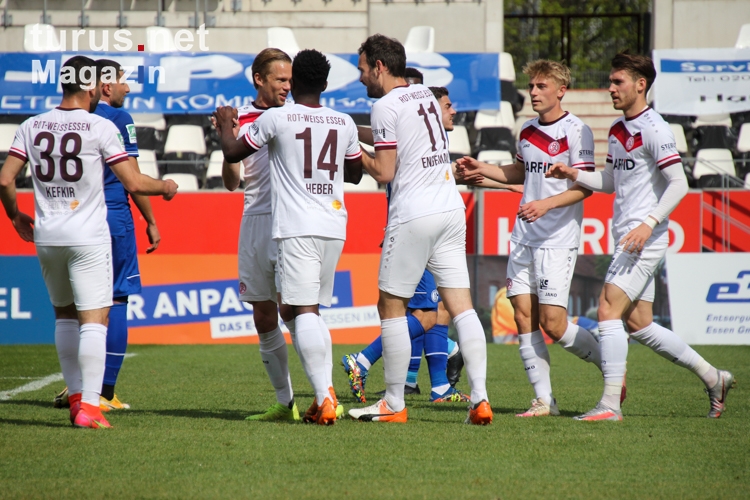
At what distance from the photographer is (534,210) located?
5453 millimetres

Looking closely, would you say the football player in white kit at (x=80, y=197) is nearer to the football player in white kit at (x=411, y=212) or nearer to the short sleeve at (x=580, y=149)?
the football player in white kit at (x=411, y=212)

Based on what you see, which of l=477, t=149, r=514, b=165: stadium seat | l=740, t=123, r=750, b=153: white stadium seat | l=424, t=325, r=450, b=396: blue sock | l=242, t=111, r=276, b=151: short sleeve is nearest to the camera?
l=242, t=111, r=276, b=151: short sleeve

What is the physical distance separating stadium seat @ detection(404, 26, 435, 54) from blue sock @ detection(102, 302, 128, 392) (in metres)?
11.8

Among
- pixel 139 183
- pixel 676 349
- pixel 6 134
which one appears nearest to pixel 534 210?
pixel 676 349

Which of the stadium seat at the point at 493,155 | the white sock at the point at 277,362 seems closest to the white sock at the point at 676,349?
the white sock at the point at 277,362

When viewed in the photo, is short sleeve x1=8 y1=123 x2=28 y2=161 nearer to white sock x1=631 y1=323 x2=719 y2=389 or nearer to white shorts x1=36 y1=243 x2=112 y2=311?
white shorts x1=36 y1=243 x2=112 y2=311

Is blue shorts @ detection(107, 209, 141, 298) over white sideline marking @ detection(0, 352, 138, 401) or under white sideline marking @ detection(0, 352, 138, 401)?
over

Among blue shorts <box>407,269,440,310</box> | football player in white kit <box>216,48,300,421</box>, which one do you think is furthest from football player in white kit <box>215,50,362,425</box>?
blue shorts <box>407,269,440,310</box>

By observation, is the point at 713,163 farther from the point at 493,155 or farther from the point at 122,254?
the point at 122,254

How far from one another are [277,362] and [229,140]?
1429 millimetres

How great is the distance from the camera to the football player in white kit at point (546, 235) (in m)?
5.62

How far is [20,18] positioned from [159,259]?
8.98m

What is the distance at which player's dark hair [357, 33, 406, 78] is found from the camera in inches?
196

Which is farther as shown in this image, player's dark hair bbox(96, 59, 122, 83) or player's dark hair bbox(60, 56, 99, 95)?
player's dark hair bbox(96, 59, 122, 83)
